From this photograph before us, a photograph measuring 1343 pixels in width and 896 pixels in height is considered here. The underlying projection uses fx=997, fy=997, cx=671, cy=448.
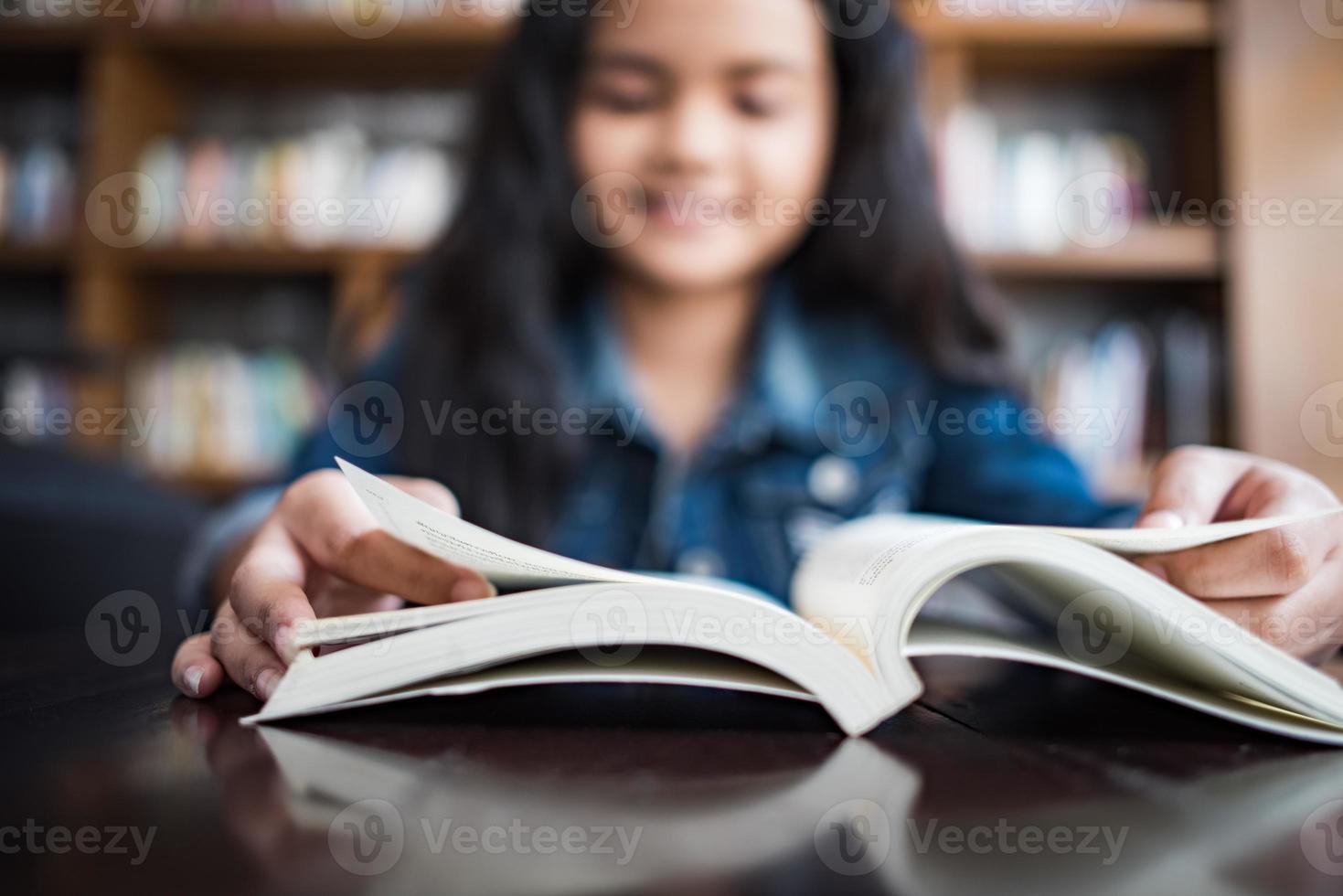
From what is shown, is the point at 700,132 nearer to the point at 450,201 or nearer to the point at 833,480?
the point at 833,480

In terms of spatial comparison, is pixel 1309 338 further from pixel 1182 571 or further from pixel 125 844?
pixel 125 844

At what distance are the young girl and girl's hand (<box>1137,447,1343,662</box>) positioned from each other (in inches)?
21.5

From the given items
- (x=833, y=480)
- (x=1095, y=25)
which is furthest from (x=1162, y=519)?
(x=1095, y=25)

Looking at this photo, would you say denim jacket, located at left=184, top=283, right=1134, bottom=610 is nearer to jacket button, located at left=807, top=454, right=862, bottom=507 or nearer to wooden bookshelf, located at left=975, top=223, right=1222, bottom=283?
jacket button, located at left=807, top=454, right=862, bottom=507

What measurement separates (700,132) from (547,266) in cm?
25

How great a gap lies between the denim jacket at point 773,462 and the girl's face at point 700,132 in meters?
0.14

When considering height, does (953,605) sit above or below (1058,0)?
below

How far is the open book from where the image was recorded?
35 cm

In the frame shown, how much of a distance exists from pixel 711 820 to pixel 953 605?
93 cm

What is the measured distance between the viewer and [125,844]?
0.25 metres

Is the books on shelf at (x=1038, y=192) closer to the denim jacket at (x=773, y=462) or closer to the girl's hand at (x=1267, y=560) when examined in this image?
the denim jacket at (x=773, y=462)

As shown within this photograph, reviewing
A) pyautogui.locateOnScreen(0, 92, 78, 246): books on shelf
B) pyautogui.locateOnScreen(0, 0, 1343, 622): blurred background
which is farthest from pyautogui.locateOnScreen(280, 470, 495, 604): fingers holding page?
pyautogui.locateOnScreen(0, 92, 78, 246): books on shelf

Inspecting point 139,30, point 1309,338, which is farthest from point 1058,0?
point 139,30

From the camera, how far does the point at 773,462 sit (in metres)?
1.20
